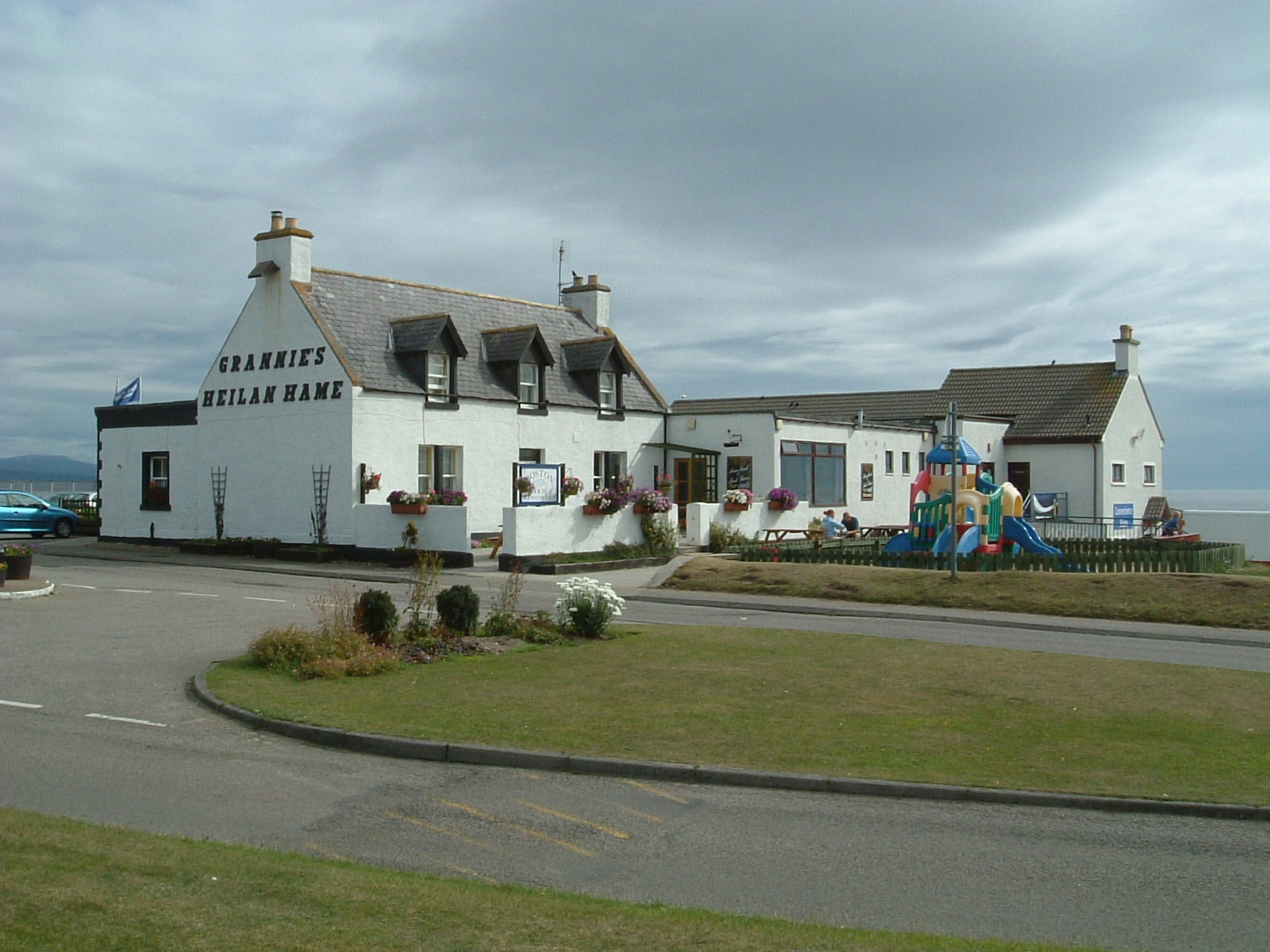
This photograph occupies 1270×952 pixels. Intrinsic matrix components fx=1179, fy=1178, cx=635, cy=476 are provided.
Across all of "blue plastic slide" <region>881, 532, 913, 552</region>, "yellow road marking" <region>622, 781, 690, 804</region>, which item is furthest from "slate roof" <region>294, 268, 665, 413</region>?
"yellow road marking" <region>622, 781, 690, 804</region>

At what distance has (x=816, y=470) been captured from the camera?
40500 mm

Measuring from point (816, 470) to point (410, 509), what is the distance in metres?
16.1

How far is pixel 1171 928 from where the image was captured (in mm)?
6086

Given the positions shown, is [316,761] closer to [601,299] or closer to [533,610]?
[533,610]

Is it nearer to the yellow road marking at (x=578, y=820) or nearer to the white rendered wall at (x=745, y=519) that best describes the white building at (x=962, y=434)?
the white rendered wall at (x=745, y=519)

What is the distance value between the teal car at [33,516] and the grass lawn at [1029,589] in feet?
91.1

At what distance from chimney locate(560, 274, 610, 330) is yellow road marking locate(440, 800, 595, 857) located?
35.0 meters

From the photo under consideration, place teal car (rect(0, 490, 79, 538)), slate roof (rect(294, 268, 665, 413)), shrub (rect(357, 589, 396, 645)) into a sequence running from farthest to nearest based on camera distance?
teal car (rect(0, 490, 79, 538))
slate roof (rect(294, 268, 665, 413))
shrub (rect(357, 589, 396, 645))

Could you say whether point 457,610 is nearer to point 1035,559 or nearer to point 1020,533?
point 1035,559

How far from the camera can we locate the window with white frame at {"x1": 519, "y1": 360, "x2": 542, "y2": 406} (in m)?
35.6

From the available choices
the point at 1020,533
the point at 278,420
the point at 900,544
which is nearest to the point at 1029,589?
the point at 1020,533

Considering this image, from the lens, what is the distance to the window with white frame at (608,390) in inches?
1512

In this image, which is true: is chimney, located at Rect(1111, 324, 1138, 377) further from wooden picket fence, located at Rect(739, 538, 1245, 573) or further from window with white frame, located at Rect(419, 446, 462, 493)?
window with white frame, located at Rect(419, 446, 462, 493)

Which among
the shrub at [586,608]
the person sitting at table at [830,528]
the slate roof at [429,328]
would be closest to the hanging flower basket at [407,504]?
the slate roof at [429,328]
